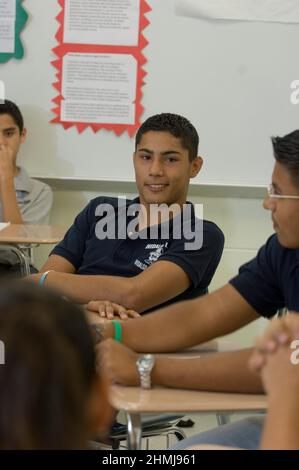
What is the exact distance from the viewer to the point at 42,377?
30.0 inches

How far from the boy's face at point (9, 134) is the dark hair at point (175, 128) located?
1.21 metres

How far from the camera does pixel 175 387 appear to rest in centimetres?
168

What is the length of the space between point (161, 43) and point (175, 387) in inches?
104

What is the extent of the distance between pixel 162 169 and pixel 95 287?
0.56 m

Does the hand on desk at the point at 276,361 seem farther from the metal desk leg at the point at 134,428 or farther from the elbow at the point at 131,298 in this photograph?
the elbow at the point at 131,298

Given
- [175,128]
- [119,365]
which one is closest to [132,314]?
[119,365]

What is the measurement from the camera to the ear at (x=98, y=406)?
0.81 m

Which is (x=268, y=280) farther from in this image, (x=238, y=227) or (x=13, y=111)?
(x=13, y=111)

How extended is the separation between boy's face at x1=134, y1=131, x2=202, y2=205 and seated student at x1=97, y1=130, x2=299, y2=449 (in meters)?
0.86

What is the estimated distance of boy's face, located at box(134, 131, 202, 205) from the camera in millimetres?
2834

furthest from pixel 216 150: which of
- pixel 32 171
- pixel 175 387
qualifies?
pixel 175 387
